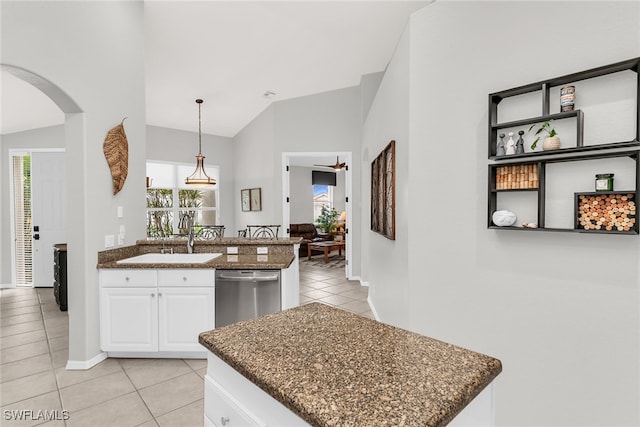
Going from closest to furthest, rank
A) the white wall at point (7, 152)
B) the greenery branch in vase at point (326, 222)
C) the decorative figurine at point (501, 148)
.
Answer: the decorative figurine at point (501, 148) → the white wall at point (7, 152) → the greenery branch in vase at point (326, 222)

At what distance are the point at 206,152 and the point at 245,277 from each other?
547 cm

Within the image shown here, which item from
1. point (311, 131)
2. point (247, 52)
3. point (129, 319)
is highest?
point (247, 52)

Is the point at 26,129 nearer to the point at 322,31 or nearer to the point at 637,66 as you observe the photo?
the point at 322,31

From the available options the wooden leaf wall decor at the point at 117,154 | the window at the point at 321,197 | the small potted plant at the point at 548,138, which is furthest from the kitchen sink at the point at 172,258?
the window at the point at 321,197

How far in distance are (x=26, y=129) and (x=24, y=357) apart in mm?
3951

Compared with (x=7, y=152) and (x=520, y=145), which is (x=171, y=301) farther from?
(x=7, y=152)

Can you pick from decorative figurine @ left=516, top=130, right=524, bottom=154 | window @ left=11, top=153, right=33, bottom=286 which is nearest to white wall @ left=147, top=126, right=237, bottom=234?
window @ left=11, top=153, right=33, bottom=286

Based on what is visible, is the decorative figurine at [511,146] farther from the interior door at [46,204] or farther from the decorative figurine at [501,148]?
the interior door at [46,204]

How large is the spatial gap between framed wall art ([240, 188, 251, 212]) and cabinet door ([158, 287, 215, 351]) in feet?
14.1

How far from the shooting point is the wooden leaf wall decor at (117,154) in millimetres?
2887

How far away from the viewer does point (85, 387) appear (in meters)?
2.38

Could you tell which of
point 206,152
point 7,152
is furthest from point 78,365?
point 206,152

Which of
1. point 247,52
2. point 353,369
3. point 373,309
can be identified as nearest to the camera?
point 353,369

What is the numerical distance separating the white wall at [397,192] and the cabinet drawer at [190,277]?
5.17 feet
